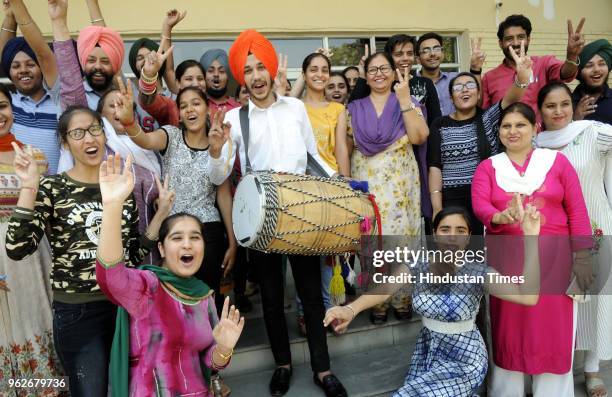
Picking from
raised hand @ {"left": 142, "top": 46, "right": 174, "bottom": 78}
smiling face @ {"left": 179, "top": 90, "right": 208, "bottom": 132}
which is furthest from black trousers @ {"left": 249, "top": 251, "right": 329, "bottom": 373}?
raised hand @ {"left": 142, "top": 46, "right": 174, "bottom": 78}

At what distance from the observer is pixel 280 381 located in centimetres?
287

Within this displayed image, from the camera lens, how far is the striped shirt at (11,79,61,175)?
2848mm

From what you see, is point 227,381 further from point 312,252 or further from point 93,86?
point 93,86

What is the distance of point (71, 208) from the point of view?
2084mm

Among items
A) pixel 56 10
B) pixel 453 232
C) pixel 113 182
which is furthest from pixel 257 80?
pixel 453 232

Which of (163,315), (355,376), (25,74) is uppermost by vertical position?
(25,74)

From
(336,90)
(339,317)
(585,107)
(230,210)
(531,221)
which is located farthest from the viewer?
(336,90)

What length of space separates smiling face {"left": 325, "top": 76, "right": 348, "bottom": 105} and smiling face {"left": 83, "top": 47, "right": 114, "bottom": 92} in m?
1.78

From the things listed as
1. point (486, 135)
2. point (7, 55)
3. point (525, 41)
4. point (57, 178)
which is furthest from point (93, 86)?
point (525, 41)

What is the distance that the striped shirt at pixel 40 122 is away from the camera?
2848 mm

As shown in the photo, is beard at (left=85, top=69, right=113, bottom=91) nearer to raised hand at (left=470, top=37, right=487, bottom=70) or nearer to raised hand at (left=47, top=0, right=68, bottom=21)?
raised hand at (left=47, top=0, right=68, bottom=21)

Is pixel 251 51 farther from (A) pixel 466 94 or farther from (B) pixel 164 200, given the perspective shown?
(A) pixel 466 94

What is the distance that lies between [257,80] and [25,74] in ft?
4.99

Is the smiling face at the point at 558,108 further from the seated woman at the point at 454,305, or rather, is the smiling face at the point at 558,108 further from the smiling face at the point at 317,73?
the smiling face at the point at 317,73
